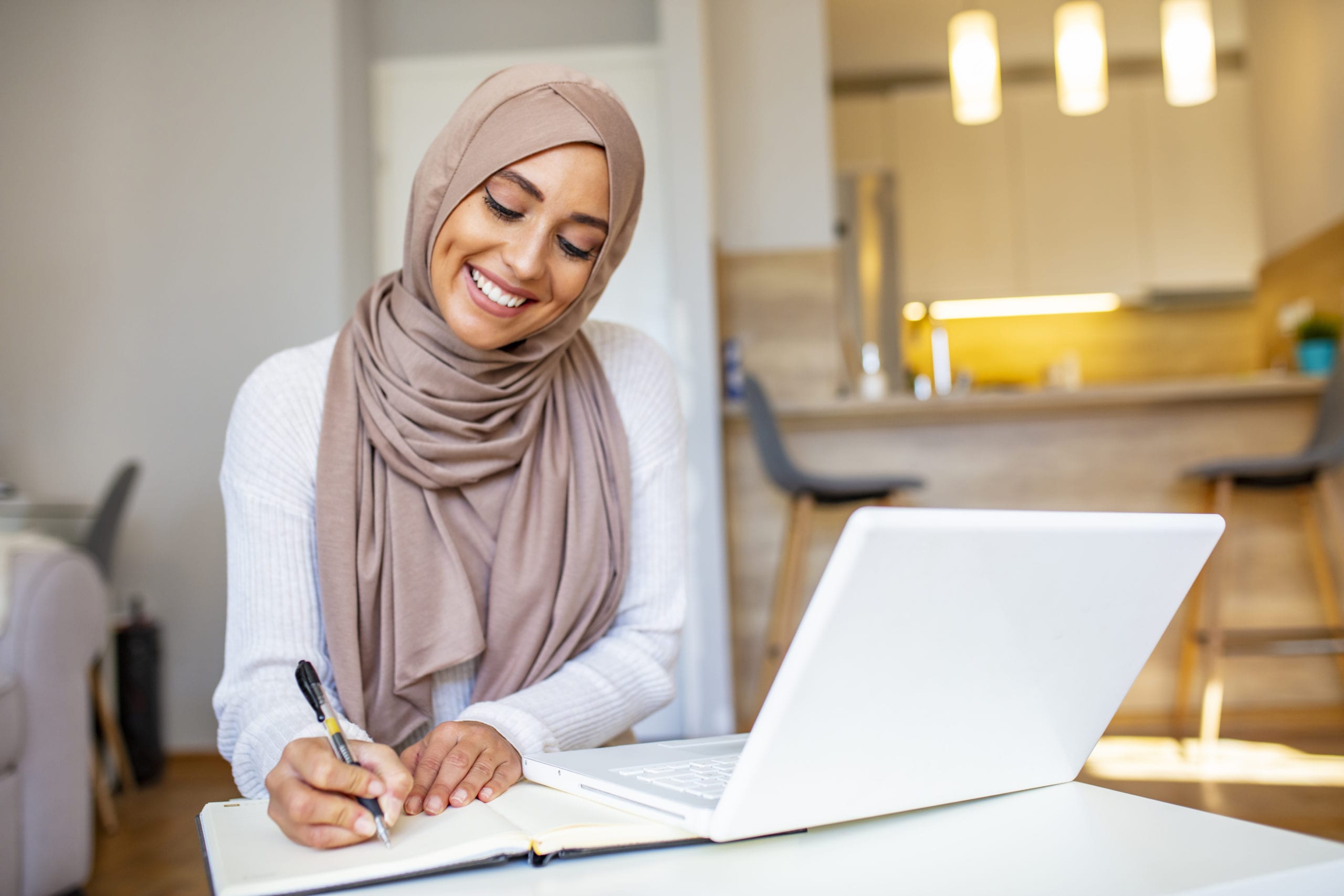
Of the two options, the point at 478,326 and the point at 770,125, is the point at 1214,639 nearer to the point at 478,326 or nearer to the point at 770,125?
the point at 770,125

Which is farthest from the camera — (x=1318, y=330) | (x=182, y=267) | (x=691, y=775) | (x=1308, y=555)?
(x=1318, y=330)

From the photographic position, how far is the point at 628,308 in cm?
368

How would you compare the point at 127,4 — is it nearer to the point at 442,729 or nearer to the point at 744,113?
the point at 744,113

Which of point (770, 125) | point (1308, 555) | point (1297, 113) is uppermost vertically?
point (1297, 113)

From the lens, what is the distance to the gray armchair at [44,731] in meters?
1.78

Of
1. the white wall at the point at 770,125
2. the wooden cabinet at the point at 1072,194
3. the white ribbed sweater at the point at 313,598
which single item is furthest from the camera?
the wooden cabinet at the point at 1072,194

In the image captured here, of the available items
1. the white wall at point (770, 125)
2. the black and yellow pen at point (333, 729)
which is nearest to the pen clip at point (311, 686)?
the black and yellow pen at point (333, 729)

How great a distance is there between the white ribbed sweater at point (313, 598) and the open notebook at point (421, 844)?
242 millimetres

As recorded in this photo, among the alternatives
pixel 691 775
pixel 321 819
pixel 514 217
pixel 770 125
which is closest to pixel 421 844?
pixel 321 819

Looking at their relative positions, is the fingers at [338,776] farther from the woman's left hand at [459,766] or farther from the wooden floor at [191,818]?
the wooden floor at [191,818]

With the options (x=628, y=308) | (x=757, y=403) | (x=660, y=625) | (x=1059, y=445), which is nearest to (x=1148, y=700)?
(x=1059, y=445)

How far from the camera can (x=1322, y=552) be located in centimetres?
290

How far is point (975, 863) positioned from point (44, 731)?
1.93 m

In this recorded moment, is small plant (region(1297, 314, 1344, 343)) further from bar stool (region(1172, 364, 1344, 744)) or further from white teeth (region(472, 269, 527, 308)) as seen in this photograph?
white teeth (region(472, 269, 527, 308))
